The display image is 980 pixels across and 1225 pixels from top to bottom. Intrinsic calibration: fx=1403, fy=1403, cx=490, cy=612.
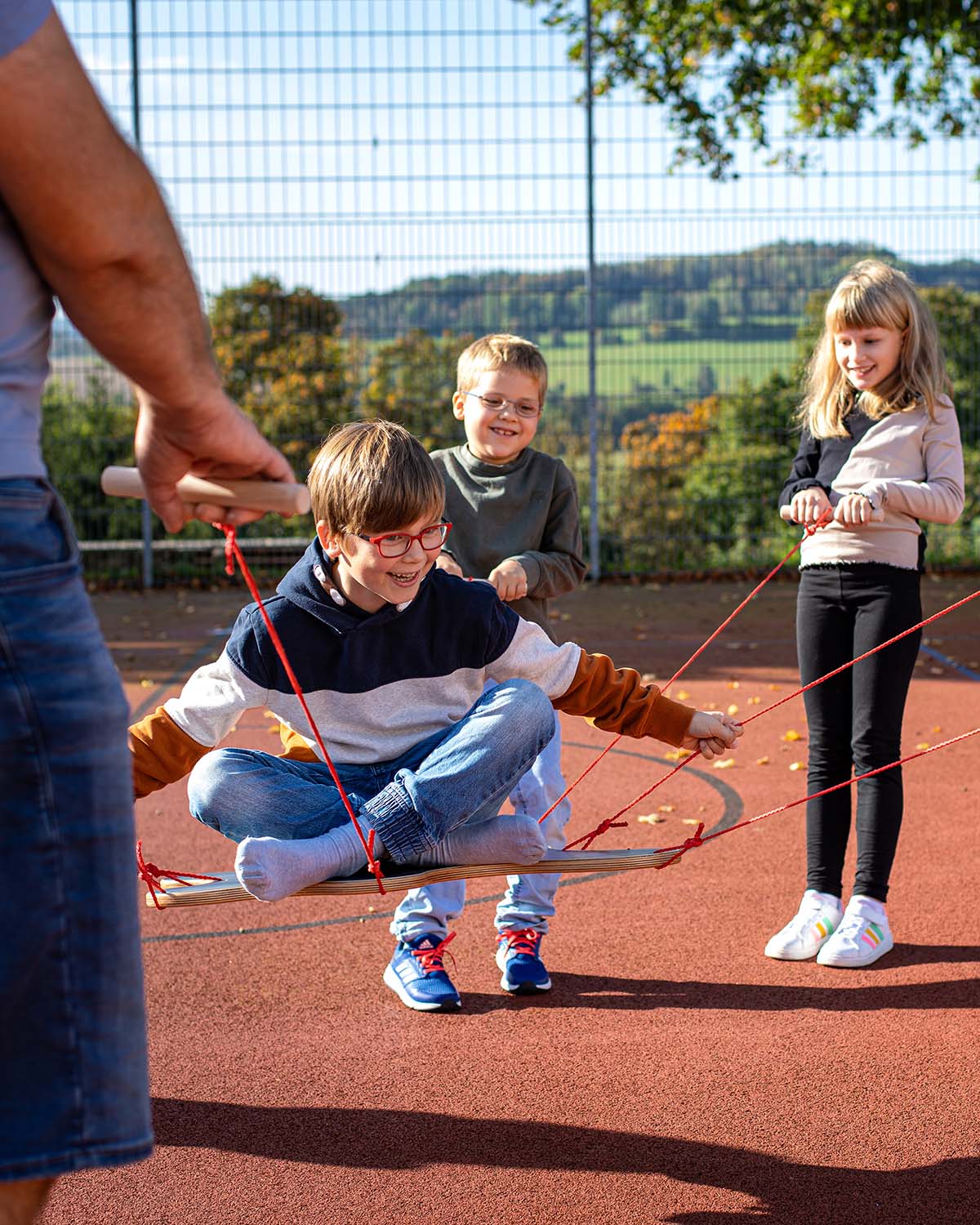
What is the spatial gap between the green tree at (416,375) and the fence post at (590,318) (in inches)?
37.9

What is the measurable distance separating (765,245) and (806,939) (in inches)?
309

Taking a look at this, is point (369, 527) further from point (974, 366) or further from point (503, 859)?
point (974, 366)

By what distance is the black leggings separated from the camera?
3.70 metres

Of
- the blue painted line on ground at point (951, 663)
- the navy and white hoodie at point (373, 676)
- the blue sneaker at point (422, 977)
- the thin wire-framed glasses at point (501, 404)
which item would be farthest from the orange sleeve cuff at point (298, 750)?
the blue painted line on ground at point (951, 663)

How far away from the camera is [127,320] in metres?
1.52

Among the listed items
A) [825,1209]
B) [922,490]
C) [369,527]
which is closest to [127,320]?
[369,527]

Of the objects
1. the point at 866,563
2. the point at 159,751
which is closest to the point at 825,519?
the point at 866,563

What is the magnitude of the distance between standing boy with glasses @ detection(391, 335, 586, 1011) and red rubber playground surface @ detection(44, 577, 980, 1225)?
0.13 m

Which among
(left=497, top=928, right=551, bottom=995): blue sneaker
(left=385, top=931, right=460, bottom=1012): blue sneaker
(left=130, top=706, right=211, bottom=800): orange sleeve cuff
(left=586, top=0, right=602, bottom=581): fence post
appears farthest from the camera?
(left=586, top=0, right=602, bottom=581): fence post

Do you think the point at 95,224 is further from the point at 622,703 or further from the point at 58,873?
the point at 622,703

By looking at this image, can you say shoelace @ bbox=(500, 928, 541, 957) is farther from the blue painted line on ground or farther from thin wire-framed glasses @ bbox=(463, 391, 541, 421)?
the blue painted line on ground

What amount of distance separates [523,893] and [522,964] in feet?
0.66

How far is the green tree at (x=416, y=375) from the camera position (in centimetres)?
1083

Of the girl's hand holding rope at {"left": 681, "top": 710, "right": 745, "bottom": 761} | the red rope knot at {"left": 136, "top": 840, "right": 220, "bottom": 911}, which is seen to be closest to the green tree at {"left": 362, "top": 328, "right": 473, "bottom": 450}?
the girl's hand holding rope at {"left": 681, "top": 710, "right": 745, "bottom": 761}
